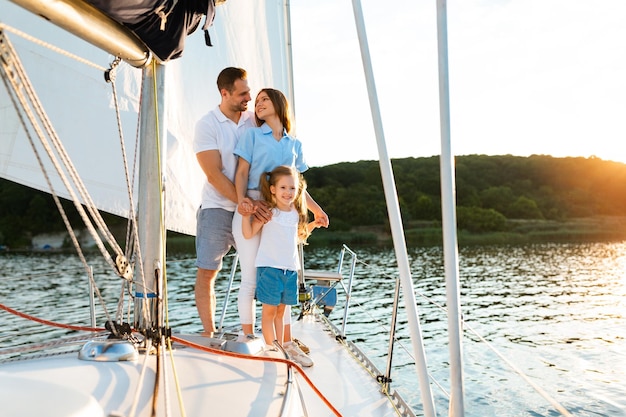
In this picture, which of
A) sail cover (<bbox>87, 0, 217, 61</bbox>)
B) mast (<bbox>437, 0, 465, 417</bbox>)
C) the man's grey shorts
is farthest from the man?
mast (<bbox>437, 0, 465, 417</bbox>)

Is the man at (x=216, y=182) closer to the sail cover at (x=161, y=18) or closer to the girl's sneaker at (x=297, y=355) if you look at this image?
the girl's sneaker at (x=297, y=355)

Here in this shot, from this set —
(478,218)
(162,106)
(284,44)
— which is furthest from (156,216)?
(478,218)

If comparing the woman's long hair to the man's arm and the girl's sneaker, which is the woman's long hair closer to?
the man's arm

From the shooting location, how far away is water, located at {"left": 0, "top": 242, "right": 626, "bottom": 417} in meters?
7.14

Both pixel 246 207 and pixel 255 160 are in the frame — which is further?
pixel 255 160

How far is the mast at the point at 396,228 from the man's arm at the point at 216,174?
1137mm

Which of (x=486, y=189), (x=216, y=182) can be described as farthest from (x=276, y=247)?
(x=486, y=189)

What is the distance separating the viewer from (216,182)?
2.83 m

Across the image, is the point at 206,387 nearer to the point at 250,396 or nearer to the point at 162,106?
the point at 250,396

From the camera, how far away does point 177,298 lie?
1602cm

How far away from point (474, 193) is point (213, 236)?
172 feet

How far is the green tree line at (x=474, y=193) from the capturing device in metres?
46.9

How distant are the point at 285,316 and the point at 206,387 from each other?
1.27 metres

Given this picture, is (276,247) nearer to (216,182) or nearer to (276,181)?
(276,181)
